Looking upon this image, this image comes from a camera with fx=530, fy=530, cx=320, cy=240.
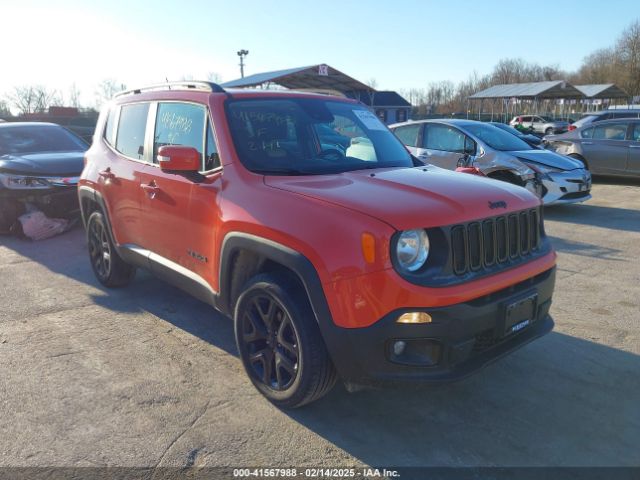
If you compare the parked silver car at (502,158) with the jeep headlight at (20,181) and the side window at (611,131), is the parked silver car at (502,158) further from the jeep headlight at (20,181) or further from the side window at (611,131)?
the jeep headlight at (20,181)

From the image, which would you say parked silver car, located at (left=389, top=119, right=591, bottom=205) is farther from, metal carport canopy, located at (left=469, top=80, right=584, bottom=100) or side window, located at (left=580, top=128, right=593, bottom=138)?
metal carport canopy, located at (left=469, top=80, right=584, bottom=100)

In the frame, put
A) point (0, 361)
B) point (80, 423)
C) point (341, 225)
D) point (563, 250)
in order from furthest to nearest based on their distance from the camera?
point (563, 250) → point (0, 361) → point (80, 423) → point (341, 225)

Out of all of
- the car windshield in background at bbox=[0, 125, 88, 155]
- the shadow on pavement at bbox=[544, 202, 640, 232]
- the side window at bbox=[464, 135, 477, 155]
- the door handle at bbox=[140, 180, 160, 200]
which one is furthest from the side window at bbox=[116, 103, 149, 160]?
the shadow on pavement at bbox=[544, 202, 640, 232]

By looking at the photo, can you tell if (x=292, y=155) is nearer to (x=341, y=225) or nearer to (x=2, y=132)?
(x=341, y=225)

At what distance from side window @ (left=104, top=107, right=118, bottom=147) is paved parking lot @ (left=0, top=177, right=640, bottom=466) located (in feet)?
5.12

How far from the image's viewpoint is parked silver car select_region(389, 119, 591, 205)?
28.3 feet

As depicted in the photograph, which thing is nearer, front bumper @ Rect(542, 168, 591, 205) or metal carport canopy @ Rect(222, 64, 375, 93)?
front bumper @ Rect(542, 168, 591, 205)

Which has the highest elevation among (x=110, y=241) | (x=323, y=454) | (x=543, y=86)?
(x=543, y=86)

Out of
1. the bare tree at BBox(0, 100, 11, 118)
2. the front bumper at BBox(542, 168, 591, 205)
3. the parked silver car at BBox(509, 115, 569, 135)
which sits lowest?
the front bumper at BBox(542, 168, 591, 205)

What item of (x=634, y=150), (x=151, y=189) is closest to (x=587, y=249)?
(x=151, y=189)

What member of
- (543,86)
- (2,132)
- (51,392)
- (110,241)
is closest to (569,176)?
(110,241)

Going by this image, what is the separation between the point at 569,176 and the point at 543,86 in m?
34.0

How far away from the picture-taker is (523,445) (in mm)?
2832

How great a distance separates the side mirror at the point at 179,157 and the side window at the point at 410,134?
6573mm
